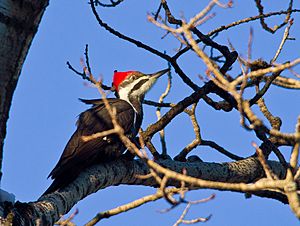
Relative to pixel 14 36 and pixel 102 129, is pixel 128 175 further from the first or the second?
pixel 14 36

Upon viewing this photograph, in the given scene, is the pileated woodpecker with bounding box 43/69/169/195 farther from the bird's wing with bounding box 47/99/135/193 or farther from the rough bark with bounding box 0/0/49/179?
the rough bark with bounding box 0/0/49/179

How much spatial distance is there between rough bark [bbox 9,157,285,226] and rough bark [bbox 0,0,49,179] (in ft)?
3.60

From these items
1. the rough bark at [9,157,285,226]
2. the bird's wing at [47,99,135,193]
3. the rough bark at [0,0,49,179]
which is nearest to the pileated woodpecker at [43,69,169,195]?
the bird's wing at [47,99,135,193]

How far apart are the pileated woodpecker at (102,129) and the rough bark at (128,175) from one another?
123mm

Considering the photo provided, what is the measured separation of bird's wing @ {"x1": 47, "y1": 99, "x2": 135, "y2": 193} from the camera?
17.5ft

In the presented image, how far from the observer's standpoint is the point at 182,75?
558 cm

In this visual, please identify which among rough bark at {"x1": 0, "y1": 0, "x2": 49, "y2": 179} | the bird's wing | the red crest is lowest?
rough bark at {"x1": 0, "y1": 0, "x2": 49, "y2": 179}

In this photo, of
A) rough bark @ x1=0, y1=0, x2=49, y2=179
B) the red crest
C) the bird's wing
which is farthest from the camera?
the red crest

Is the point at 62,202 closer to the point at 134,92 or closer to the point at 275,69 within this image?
the point at 275,69

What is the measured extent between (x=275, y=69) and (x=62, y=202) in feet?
6.27

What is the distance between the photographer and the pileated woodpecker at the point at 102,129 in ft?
17.7

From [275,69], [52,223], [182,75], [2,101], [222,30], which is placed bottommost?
[52,223]

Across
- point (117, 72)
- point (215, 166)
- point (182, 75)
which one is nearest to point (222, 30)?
point (182, 75)

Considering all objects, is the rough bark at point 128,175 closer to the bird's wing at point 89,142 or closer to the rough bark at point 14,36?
the bird's wing at point 89,142
